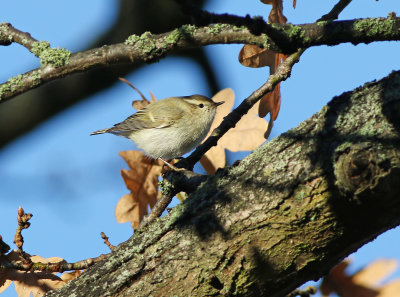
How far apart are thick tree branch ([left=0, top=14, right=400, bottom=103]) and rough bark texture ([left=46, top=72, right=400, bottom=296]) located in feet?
1.05

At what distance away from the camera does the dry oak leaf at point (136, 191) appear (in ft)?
11.6

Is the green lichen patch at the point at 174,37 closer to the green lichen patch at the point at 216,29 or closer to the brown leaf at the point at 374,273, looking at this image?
the green lichen patch at the point at 216,29

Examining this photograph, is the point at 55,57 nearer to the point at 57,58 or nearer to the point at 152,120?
the point at 57,58

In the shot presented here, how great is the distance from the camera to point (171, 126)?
5.50 meters

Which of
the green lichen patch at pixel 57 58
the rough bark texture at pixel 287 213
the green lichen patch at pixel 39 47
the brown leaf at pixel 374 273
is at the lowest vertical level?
the brown leaf at pixel 374 273

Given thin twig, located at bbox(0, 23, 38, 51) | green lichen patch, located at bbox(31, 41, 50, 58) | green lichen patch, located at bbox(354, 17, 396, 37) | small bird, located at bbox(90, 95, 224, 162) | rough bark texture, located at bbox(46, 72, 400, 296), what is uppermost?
small bird, located at bbox(90, 95, 224, 162)

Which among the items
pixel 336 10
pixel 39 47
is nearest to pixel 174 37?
pixel 39 47

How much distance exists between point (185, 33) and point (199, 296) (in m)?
1.19

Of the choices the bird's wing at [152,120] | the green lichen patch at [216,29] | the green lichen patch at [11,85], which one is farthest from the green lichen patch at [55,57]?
the bird's wing at [152,120]

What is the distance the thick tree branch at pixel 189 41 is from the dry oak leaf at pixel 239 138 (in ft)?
2.57

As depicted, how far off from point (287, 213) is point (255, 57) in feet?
3.68

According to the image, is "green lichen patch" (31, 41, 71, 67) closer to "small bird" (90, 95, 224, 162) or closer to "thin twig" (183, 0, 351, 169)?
"thin twig" (183, 0, 351, 169)

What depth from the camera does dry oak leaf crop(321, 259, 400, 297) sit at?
3.10 m

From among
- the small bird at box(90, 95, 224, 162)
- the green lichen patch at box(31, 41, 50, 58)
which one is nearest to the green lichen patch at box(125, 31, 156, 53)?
the green lichen patch at box(31, 41, 50, 58)
